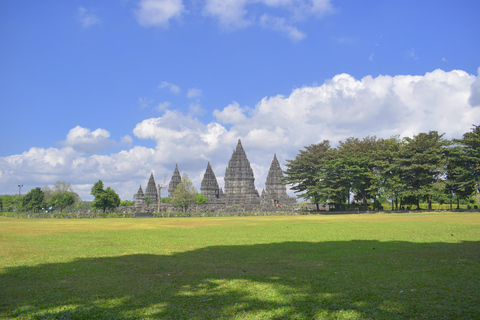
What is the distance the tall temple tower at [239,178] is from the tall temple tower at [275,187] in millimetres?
5663

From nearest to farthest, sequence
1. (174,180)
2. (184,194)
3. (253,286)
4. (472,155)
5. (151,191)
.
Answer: (253,286) < (472,155) < (184,194) < (174,180) < (151,191)

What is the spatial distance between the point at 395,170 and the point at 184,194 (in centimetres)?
5356

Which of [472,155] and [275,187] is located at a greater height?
[472,155]

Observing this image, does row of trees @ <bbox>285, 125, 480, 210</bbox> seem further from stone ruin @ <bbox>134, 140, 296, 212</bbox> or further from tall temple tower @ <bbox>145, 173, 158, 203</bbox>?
tall temple tower @ <bbox>145, 173, 158, 203</bbox>

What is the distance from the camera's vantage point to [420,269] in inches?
355

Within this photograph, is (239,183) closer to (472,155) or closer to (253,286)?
(472,155)

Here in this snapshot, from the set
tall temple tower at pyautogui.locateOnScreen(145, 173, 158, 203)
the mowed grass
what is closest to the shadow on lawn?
the mowed grass

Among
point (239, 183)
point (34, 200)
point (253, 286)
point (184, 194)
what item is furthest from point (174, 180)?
point (253, 286)

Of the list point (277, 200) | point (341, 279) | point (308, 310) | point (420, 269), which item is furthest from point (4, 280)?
point (277, 200)

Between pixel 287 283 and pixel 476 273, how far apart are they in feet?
15.8

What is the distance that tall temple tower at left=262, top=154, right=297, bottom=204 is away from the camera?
4980 inches

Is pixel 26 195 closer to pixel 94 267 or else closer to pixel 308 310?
pixel 94 267

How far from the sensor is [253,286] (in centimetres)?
748

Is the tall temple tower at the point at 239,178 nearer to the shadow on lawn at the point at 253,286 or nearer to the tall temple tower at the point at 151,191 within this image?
the tall temple tower at the point at 151,191
